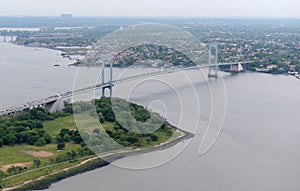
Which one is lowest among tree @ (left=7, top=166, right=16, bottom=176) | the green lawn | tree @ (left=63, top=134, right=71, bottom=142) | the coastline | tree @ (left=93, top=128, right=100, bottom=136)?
the coastline

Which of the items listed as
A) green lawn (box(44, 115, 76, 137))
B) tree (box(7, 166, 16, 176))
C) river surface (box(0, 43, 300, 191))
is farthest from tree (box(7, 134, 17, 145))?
river surface (box(0, 43, 300, 191))

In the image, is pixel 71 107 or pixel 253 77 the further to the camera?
pixel 253 77

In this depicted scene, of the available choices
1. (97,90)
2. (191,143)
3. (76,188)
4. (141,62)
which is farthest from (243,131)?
(141,62)

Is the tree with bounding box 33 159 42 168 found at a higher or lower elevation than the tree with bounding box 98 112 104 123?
lower

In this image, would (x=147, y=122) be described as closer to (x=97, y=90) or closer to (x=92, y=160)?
(x=92, y=160)

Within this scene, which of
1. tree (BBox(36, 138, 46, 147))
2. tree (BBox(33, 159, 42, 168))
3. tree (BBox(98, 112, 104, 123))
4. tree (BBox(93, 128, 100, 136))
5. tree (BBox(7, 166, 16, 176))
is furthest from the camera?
tree (BBox(98, 112, 104, 123))

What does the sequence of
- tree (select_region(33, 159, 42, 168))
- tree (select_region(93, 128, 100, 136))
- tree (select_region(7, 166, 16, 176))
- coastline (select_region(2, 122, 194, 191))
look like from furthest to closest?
tree (select_region(93, 128, 100, 136)) → tree (select_region(33, 159, 42, 168)) → tree (select_region(7, 166, 16, 176)) → coastline (select_region(2, 122, 194, 191))

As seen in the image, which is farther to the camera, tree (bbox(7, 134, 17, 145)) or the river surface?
tree (bbox(7, 134, 17, 145))

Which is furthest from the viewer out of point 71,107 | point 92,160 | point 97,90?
point 97,90

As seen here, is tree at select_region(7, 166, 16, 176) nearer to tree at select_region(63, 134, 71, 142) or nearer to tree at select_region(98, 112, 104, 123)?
tree at select_region(63, 134, 71, 142)
